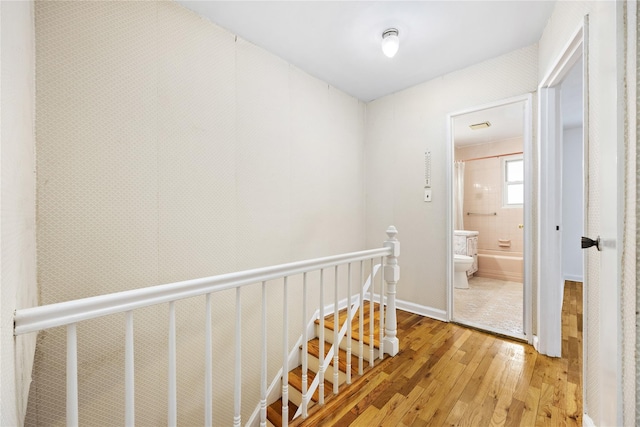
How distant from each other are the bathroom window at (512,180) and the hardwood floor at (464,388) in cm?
280

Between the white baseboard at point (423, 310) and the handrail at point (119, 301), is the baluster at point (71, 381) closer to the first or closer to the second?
the handrail at point (119, 301)

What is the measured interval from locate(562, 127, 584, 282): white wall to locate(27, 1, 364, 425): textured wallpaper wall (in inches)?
171

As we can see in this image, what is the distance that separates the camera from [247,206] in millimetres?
2021

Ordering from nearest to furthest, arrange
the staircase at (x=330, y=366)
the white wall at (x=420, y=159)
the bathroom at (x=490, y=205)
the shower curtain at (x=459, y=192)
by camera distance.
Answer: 1. the staircase at (x=330, y=366)
2. the white wall at (x=420, y=159)
3. the bathroom at (x=490, y=205)
4. the shower curtain at (x=459, y=192)

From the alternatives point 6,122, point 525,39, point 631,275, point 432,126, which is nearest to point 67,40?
point 6,122

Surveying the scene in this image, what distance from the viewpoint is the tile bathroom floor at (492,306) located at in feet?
7.86

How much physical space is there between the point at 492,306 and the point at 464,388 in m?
1.69

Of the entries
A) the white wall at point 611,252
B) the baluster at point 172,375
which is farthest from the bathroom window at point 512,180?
the baluster at point 172,375

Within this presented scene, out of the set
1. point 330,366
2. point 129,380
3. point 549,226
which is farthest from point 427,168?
point 129,380

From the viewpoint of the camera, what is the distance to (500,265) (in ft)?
13.8

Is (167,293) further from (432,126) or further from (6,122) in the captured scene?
(432,126)

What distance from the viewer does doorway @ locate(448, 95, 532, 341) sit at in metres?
3.14

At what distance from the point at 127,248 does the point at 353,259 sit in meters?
1.33

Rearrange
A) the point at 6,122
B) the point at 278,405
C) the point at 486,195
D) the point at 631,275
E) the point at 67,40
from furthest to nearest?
the point at 486,195 < the point at 278,405 < the point at 67,40 < the point at 631,275 < the point at 6,122
